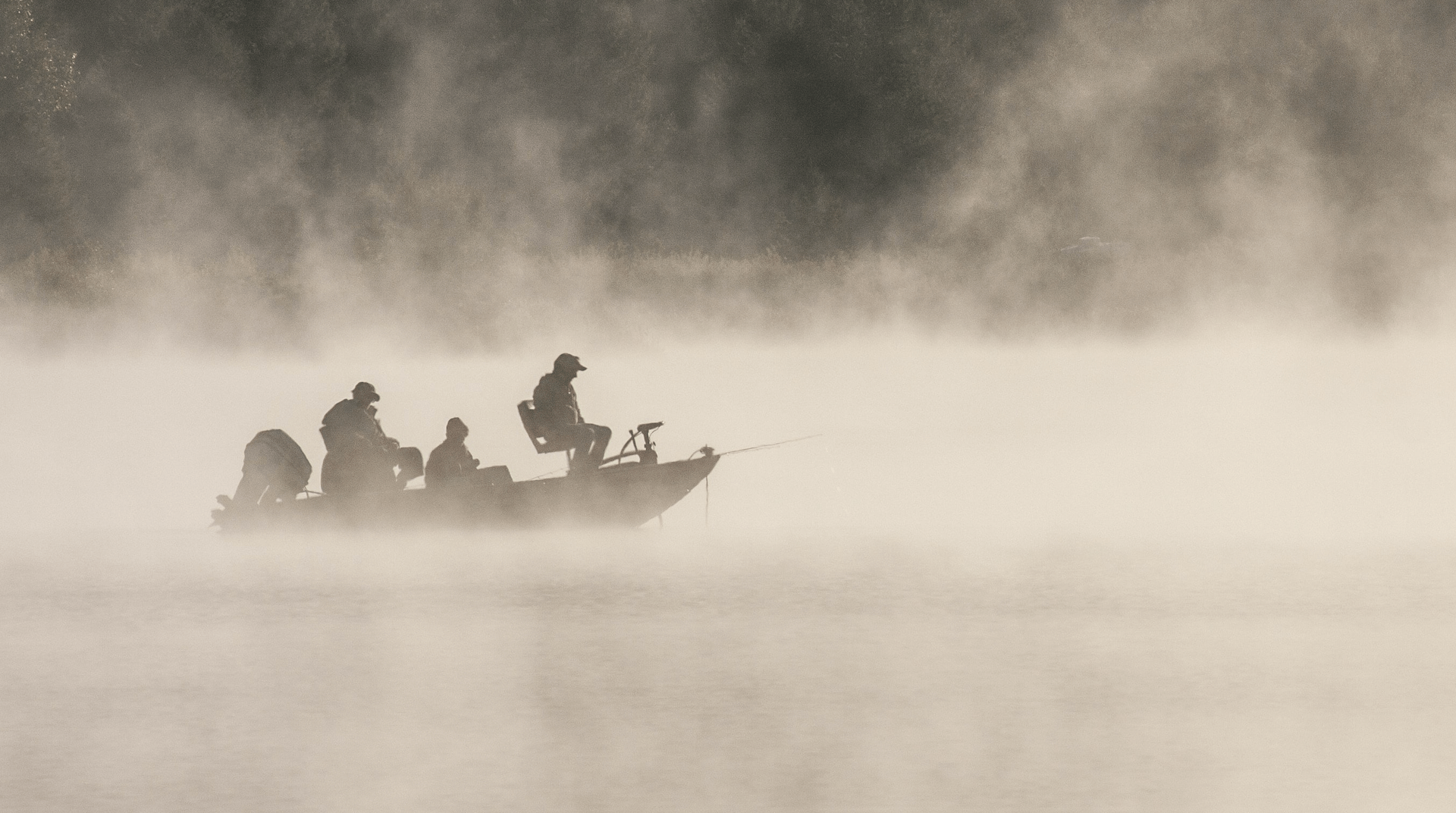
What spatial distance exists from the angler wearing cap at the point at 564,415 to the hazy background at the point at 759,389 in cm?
59

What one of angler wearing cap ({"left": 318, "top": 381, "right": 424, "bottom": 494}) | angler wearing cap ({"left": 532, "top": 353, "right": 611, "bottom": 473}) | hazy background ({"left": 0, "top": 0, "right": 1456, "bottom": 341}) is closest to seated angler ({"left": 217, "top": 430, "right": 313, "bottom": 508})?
angler wearing cap ({"left": 318, "top": 381, "right": 424, "bottom": 494})

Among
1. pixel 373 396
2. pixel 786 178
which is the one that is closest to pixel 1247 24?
pixel 786 178

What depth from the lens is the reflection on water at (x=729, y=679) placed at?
846 cm

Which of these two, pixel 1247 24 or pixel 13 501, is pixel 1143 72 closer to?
pixel 1247 24

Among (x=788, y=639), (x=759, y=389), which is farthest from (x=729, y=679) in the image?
(x=759, y=389)

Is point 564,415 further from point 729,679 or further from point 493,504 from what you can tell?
point 729,679

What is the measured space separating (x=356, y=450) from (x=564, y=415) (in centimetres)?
133

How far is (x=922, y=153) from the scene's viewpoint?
4369cm

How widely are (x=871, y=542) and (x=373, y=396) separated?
325 centimetres

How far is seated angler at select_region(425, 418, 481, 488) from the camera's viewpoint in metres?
14.6

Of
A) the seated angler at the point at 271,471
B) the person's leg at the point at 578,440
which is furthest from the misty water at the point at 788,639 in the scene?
the person's leg at the point at 578,440

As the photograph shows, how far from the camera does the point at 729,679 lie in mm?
10219

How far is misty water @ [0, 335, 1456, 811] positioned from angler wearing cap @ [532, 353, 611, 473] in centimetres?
62

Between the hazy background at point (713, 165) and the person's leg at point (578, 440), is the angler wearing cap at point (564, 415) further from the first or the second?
the hazy background at point (713, 165)
